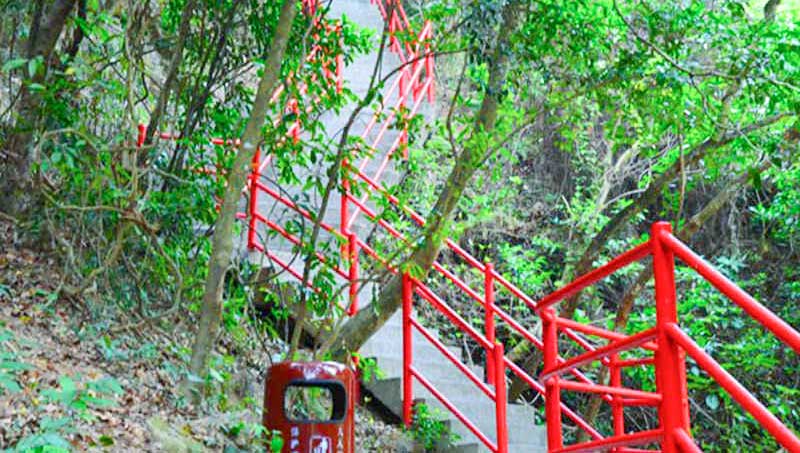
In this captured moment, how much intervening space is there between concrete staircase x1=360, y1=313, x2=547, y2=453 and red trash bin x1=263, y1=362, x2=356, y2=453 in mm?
2411

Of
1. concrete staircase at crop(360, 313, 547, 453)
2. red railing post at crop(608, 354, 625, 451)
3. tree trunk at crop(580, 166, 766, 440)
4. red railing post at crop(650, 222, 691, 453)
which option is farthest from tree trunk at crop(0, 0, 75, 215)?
tree trunk at crop(580, 166, 766, 440)

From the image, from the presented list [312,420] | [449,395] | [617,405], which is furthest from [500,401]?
[312,420]

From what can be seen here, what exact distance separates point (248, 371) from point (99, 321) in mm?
1281

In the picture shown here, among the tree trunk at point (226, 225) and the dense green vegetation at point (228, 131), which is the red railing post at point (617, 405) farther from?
the tree trunk at point (226, 225)

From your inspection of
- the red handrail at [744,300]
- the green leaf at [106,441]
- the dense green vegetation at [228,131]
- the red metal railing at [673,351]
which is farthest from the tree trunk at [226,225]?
the red handrail at [744,300]

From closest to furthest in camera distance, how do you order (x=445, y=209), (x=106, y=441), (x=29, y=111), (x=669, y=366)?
(x=669, y=366) → (x=106, y=441) → (x=29, y=111) → (x=445, y=209)

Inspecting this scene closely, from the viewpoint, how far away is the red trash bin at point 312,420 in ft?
15.5

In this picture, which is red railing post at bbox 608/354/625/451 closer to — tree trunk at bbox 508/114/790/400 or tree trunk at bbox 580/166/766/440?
tree trunk at bbox 580/166/766/440

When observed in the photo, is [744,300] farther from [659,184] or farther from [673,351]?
[659,184]

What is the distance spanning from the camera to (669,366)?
3.01m

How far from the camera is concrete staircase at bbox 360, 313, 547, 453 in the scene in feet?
23.7

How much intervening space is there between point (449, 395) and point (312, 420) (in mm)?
2836

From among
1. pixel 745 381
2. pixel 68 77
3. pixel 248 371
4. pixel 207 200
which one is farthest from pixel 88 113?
pixel 745 381

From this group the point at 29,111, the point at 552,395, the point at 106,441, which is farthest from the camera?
the point at 29,111
